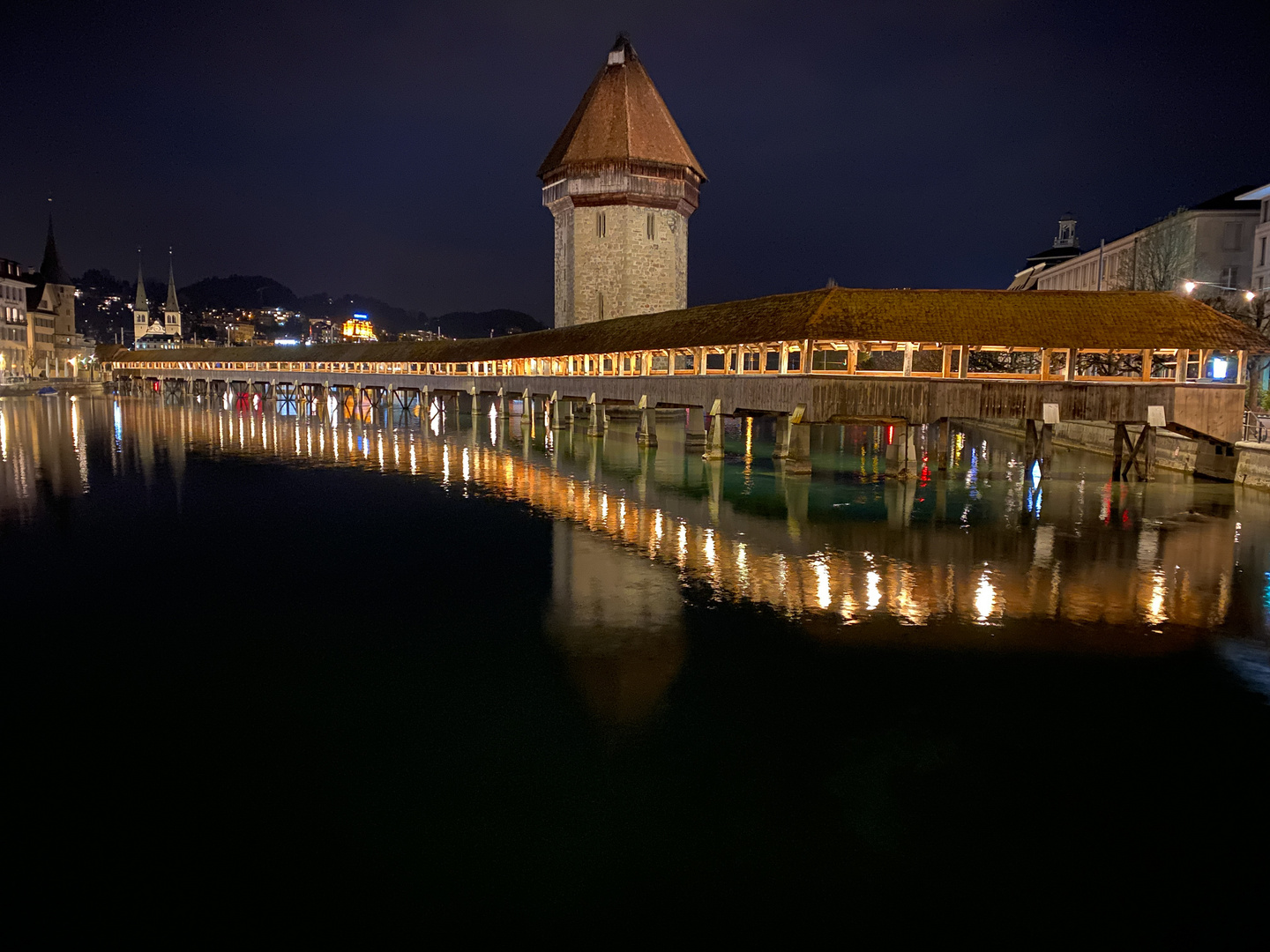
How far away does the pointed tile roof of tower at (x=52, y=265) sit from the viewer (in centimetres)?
9244

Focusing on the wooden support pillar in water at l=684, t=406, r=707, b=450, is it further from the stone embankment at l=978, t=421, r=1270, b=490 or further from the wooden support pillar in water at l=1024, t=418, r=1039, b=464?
the stone embankment at l=978, t=421, r=1270, b=490

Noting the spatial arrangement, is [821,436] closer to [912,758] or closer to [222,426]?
[222,426]

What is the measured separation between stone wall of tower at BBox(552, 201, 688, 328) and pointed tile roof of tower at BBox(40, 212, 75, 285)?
79903 mm

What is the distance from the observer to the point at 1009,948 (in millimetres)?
4418

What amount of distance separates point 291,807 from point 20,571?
29.8ft

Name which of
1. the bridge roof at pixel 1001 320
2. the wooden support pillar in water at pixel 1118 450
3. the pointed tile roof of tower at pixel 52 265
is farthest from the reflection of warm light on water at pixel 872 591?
the pointed tile roof of tower at pixel 52 265

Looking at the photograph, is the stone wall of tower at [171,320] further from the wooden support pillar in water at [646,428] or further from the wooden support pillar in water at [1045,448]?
the wooden support pillar in water at [1045,448]

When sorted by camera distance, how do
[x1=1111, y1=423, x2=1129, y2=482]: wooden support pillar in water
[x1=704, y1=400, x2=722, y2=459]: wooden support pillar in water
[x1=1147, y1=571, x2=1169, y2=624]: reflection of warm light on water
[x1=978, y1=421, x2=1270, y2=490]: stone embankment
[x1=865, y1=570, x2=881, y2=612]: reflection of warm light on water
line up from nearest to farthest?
[x1=1147, y1=571, x2=1169, y2=624]: reflection of warm light on water, [x1=865, y1=570, x2=881, y2=612]: reflection of warm light on water, [x1=978, y1=421, x2=1270, y2=490]: stone embankment, [x1=1111, y1=423, x2=1129, y2=482]: wooden support pillar in water, [x1=704, y1=400, x2=722, y2=459]: wooden support pillar in water

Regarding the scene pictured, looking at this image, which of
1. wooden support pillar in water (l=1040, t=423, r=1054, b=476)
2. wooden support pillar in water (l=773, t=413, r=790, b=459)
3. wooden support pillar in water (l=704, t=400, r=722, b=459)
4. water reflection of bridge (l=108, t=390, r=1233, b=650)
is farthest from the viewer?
wooden support pillar in water (l=704, t=400, r=722, b=459)

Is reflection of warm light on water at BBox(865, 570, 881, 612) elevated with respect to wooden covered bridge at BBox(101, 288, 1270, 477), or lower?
lower

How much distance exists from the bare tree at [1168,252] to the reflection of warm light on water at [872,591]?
3314 cm

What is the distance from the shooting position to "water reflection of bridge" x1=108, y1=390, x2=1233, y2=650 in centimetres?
1020

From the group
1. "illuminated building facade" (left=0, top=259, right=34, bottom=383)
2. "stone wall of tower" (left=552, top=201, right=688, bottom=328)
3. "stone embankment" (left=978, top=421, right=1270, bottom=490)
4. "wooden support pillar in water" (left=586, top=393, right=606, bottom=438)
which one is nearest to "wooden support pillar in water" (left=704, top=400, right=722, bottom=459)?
"wooden support pillar in water" (left=586, top=393, right=606, bottom=438)

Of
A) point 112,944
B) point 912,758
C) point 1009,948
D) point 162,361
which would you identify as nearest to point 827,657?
point 912,758
